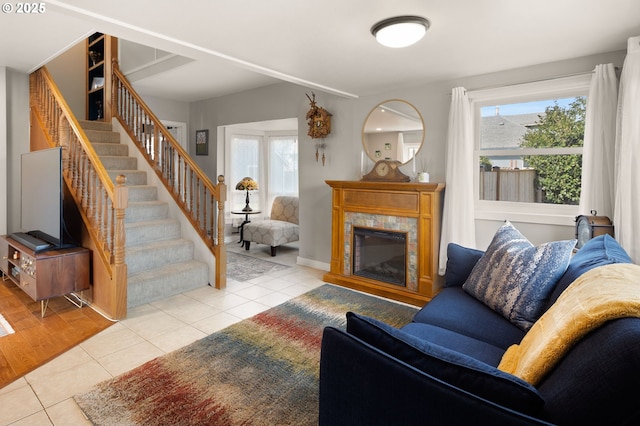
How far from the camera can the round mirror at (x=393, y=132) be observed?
13.4 ft

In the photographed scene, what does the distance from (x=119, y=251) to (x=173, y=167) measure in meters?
1.83

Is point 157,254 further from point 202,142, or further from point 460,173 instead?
point 460,173

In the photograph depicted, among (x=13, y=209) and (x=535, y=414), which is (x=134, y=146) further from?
(x=535, y=414)

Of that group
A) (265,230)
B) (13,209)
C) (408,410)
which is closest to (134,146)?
(13,209)

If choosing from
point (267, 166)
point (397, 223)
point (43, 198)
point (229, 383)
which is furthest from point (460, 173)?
point (267, 166)

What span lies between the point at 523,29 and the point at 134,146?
478 cm

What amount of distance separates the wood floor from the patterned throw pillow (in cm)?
295

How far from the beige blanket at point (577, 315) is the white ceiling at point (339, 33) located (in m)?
1.68

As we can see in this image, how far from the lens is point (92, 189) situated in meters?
3.55

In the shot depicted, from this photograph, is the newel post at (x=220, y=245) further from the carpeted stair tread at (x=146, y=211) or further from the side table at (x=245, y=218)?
the side table at (x=245, y=218)

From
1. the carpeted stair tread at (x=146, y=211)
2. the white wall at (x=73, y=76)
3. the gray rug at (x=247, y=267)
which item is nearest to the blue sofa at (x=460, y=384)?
the gray rug at (x=247, y=267)

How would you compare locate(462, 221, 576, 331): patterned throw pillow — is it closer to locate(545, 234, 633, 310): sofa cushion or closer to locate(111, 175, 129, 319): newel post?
locate(545, 234, 633, 310): sofa cushion

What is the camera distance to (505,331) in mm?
1886

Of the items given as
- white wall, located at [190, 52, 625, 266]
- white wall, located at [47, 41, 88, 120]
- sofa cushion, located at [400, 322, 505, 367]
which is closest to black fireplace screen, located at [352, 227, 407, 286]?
white wall, located at [190, 52, 625, 266]
